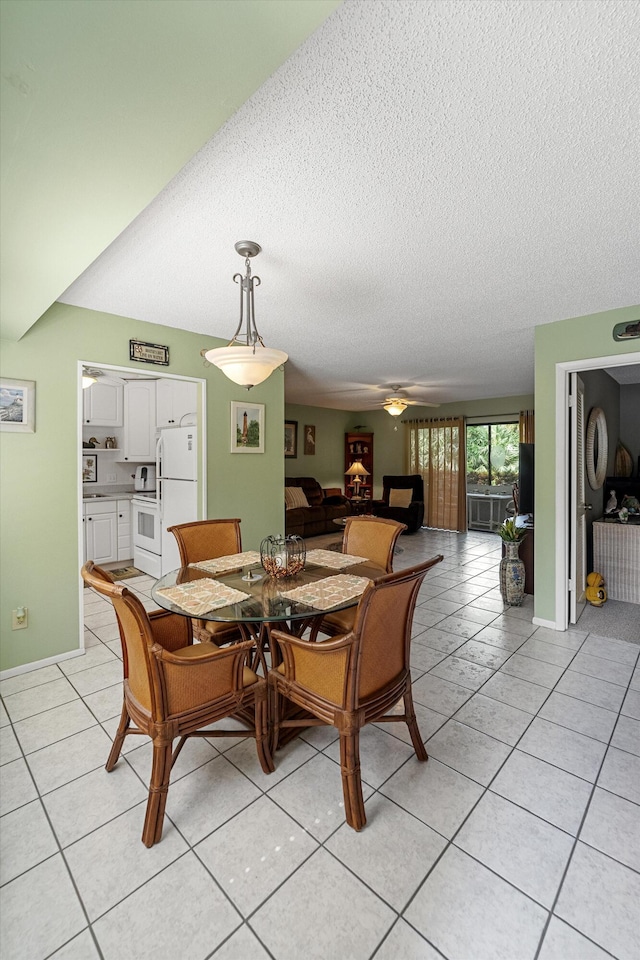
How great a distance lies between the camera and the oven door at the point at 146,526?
15.2ft

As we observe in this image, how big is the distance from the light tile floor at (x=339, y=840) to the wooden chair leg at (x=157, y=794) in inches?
1.9

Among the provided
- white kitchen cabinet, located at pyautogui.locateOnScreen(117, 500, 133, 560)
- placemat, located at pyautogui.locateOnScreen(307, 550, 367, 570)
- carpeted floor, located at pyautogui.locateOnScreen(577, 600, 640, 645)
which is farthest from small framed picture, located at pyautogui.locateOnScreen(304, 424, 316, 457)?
placemat, located at pyautogui.locateOnScreen(307, 550, 367, 570)

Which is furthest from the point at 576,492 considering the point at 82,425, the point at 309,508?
the point at 309,508

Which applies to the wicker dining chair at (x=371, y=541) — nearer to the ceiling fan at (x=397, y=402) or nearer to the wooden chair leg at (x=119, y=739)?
the wooden chair leg at (x=119, y=739)

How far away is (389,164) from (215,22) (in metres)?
0.98

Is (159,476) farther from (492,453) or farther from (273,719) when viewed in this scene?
(492,453)

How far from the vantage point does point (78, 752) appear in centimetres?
202

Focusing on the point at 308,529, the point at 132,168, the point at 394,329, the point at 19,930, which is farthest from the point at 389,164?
the point at 308,529


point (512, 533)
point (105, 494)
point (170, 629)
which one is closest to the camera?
point (170, 629)

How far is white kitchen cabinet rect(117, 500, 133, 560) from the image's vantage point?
5.25m

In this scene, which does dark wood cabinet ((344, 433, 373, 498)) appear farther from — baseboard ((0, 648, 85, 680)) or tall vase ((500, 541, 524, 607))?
baseboard ((0, 648, 85, 680))

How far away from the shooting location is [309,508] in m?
7.34

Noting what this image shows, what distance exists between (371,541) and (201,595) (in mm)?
1287

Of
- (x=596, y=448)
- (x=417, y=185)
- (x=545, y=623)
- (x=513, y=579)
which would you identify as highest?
(x=417, y=185)
